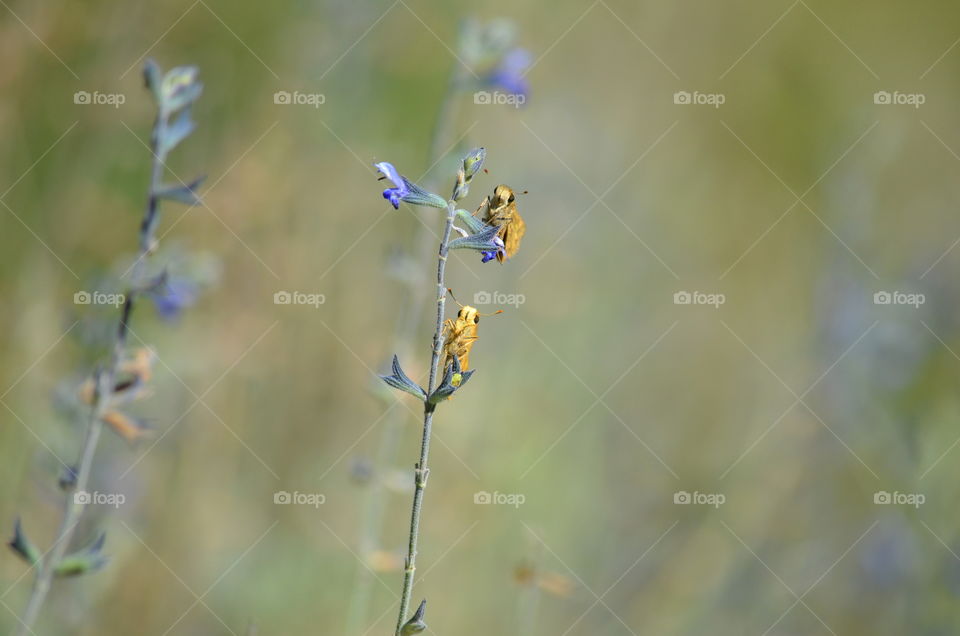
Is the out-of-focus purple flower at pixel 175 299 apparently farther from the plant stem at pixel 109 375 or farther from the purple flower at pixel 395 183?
the purple flower at pixel 395 183

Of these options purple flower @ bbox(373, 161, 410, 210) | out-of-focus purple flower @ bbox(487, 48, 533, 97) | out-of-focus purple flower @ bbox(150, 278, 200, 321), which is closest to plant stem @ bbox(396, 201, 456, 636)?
purple flower @ bbox(373, 161, 410, 210)

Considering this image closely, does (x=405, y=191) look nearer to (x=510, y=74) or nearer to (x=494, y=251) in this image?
(x=494, y=251)

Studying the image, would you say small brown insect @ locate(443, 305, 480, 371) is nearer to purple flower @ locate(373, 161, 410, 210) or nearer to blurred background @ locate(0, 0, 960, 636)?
purple flower @ locate(373, 161, 410, 210)

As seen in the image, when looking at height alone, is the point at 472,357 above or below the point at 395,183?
below

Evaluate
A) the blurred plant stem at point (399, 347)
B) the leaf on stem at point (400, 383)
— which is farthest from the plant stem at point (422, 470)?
the blurred plant stem at point (399, 347)

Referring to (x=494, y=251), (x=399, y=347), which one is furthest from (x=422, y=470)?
(x=399, y=347)

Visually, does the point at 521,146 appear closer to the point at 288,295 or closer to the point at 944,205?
the point at 288,295
